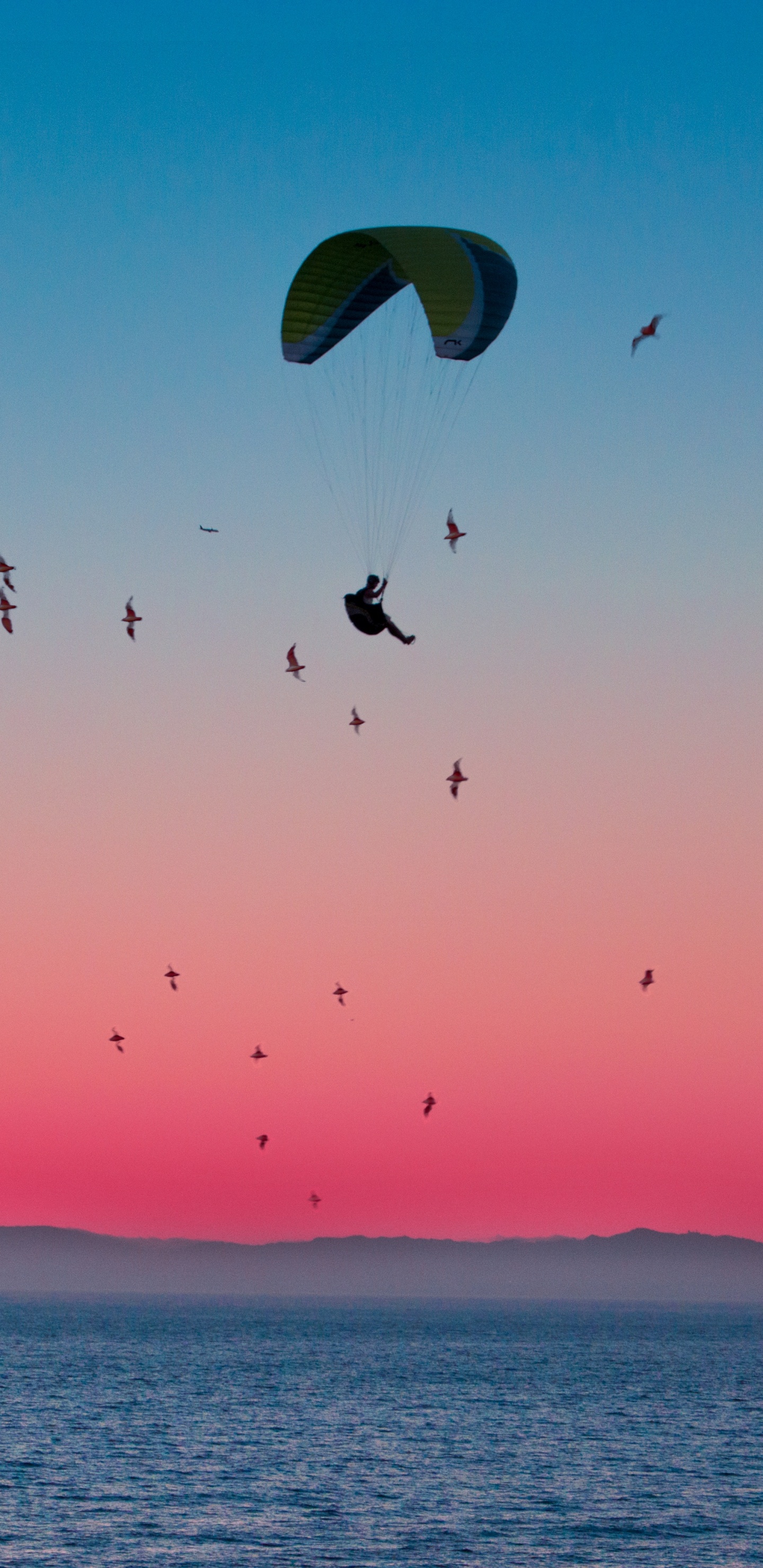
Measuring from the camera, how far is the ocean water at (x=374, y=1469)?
185ft

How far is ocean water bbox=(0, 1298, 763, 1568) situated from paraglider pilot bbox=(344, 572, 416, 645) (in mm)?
33638

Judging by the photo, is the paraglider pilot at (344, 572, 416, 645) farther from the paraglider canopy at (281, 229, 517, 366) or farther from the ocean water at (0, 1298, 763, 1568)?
the ocean water at (0, 1298, 763, 1568)

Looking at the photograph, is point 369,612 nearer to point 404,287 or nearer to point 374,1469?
point 404,287

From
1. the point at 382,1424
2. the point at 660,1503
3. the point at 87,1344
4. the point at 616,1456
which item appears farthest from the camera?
the point at 87,1344

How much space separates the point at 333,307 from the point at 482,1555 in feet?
136

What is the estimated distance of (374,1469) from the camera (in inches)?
2977

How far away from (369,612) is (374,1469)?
174 ft

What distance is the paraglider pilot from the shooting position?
37125 mm

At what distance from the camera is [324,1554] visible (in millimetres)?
54656

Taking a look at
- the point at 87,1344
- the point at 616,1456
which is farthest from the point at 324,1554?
the point at 87,1344

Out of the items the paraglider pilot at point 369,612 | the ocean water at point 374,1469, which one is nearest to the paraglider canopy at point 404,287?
the paraglider pilot at point 369,612

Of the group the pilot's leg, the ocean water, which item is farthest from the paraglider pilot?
the ocean water

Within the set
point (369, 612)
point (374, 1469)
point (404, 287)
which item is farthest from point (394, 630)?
point (374, 1469)

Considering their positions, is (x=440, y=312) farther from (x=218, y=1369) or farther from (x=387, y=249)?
(x=218, y=1369)
